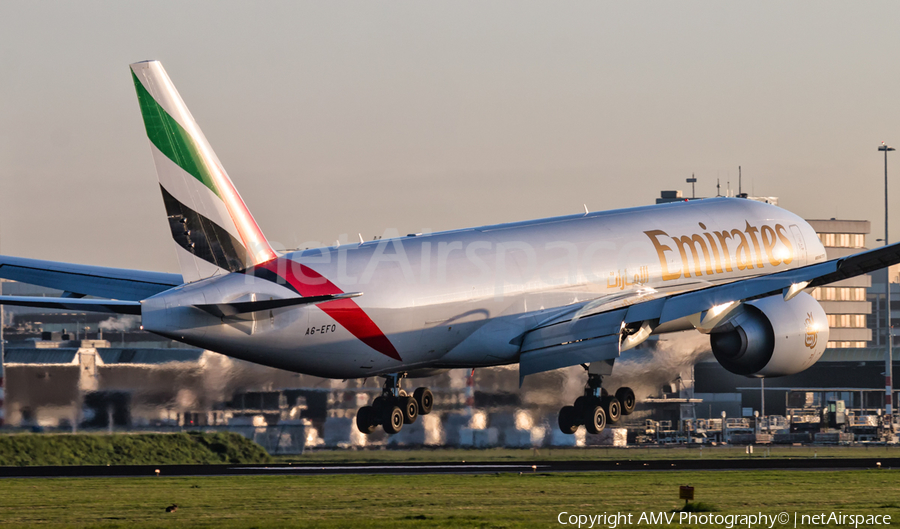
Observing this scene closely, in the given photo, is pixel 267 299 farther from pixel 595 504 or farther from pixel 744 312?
pixel 744 312

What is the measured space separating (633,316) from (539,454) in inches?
461

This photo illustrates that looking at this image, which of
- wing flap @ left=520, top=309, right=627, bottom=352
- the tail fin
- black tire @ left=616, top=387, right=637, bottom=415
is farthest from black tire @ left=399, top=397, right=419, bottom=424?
the tail fin

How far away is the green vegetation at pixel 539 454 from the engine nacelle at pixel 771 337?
9.25m

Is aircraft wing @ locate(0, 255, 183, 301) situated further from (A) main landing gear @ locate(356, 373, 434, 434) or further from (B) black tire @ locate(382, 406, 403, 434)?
(B) black tire @ locate(382, 406, 403, 434)

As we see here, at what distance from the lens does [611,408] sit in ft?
130

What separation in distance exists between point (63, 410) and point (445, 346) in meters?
15.9

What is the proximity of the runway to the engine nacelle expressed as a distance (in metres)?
5.15

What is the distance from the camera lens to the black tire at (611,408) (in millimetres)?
39438

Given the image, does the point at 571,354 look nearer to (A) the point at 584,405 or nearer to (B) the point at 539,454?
(A) the point at 584,405

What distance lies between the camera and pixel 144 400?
43625 mm

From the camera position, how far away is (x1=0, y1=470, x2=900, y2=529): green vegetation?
2669 cm

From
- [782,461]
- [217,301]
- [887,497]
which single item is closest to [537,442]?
[782,461]

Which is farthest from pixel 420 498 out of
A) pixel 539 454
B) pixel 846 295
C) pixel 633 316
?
Result: pixel 846 295

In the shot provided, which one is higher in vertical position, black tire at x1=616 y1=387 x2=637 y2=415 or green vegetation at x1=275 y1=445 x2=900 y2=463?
black tire at x1=616 y1=387 x2=637 y2=415
